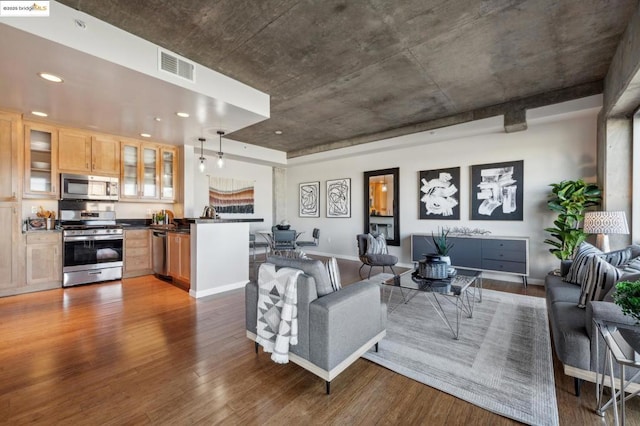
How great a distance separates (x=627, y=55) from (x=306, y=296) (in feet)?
12.3

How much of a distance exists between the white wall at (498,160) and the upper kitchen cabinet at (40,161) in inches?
202

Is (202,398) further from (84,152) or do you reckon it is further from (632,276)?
(84,152)

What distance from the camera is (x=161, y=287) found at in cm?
452

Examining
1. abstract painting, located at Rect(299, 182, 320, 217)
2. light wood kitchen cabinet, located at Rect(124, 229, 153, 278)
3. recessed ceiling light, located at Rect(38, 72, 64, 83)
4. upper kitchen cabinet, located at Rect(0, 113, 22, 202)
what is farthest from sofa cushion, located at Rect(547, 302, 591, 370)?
upper kitchen cabinet, located at Rect(0, 113, 22, 202)

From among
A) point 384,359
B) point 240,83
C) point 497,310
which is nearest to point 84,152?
point 240,83

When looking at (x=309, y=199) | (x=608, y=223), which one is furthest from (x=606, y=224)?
(x=309, y=199)

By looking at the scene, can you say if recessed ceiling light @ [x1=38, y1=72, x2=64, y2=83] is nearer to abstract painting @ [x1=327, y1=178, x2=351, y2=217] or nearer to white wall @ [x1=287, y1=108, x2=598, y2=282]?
white wall @ [x1=287, y1=108, x2=598, y2=282]

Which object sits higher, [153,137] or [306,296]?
[153,137]

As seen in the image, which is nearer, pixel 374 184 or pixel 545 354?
pixel 545 354

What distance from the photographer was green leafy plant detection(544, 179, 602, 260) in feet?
12.8

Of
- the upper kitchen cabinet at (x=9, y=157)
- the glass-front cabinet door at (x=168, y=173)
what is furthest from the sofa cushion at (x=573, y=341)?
the upper kitchen cabinet at (x=9, y=157)

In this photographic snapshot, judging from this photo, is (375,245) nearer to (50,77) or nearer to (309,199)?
(309,199)

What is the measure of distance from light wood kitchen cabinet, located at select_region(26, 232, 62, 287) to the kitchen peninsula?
2.12 m

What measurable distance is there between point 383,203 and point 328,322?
16.3ft
